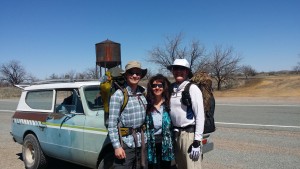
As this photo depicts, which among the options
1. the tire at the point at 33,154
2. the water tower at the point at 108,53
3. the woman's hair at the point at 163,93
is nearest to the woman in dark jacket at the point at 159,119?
the woman's hair at the point at 163,93

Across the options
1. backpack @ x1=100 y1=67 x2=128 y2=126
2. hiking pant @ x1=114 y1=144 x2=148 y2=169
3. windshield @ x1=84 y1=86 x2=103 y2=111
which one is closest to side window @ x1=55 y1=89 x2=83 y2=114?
windshield @ x1=84 y1=86 x2=103 y2=111

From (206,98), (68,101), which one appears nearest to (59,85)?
(68,101)

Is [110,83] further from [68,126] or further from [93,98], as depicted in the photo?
[68,126]

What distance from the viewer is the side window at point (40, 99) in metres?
5.89

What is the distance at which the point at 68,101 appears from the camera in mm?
5637

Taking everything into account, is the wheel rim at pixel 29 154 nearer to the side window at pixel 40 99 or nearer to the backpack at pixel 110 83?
the side window at pixel 40 99

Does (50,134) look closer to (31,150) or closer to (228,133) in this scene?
(31,150)

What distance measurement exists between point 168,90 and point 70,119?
2.18 meters

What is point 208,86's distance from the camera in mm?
3961

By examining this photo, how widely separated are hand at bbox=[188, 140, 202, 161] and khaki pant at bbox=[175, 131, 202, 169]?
0.06 m

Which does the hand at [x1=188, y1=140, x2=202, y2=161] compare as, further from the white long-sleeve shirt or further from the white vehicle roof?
the white vehicle roof

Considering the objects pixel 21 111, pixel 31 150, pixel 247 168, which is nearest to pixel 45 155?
pixel 31 150

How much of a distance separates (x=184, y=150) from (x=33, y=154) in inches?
147

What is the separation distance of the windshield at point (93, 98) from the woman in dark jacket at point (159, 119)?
1.65 m
